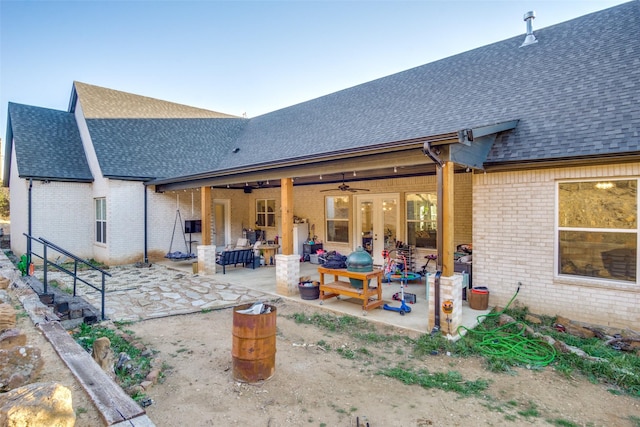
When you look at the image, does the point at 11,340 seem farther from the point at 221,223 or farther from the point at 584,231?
the point at 221,223

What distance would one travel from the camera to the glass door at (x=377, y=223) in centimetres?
1029

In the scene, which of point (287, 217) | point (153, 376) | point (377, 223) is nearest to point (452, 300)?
point (287, 217)

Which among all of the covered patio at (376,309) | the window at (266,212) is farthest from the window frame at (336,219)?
the window at (266,212)

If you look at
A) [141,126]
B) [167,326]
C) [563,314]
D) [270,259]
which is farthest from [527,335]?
[141,126]

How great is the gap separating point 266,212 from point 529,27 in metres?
10.6

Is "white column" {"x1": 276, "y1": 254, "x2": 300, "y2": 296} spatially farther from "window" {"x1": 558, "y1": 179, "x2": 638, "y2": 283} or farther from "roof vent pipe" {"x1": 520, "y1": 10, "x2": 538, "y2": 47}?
"roof vent pipe" {"x1": 520, "y1": 10, "x2": 538, "y2": 47}

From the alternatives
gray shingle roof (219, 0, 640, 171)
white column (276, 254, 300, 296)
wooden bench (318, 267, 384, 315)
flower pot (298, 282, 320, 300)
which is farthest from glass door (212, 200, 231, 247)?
wooden bench (318, 267, 384, 315)

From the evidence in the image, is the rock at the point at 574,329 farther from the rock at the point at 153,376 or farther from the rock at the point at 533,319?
the rock at the point at 153,376

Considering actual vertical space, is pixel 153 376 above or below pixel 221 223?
below

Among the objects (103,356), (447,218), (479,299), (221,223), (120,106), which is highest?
(120,106)

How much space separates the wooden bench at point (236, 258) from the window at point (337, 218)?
2.83 m

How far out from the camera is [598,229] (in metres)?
5.49

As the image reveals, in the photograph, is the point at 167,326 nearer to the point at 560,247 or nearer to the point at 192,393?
the point at 192,393

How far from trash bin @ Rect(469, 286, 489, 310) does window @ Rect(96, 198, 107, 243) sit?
466 inches
